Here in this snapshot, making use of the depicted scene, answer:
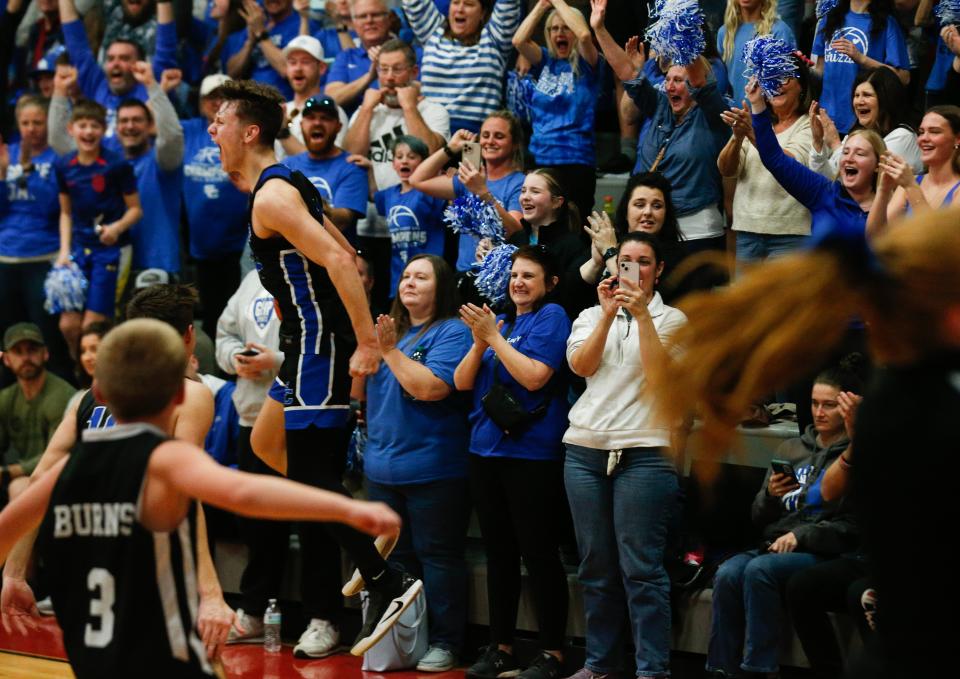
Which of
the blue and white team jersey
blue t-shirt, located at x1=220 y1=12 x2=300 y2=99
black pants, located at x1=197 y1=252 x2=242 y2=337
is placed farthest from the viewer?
blue t-shirt, located at x1=220 y1=12 x2=300 y2=99

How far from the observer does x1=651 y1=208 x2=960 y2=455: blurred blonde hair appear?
2.28 metres

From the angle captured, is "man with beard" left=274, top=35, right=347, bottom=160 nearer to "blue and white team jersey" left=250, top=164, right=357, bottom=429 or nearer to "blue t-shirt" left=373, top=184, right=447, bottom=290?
"blue t-shirt" left=373, top=184, right=447, bottom=290

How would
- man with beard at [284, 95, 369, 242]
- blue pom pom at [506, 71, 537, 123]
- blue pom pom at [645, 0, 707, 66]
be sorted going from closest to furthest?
blue pom pom at [645, 0, 707, 66] → man with beard at [284, 95, 369, 242] → blue pom pom at [506, 71, 537, 123]

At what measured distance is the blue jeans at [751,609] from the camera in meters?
5.75

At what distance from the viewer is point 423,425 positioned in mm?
6781

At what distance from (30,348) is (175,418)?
4.49 m

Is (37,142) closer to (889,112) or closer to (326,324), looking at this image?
(326,324)

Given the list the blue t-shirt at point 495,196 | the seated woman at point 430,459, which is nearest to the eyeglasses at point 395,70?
the blue t-shirt at point 495,196

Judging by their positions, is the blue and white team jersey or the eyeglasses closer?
the blue and white team jersey

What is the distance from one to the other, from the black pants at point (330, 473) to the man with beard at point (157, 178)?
3.88 meters

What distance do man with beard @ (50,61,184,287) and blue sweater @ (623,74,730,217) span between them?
3.49 metres

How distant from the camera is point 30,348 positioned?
8.41 meters

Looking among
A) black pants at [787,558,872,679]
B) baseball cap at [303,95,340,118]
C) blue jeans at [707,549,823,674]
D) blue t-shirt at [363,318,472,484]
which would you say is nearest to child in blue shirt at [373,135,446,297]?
baseball cap at [303,95,340,118]

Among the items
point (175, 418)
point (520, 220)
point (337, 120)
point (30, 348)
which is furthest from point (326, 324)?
point (30, 348)
